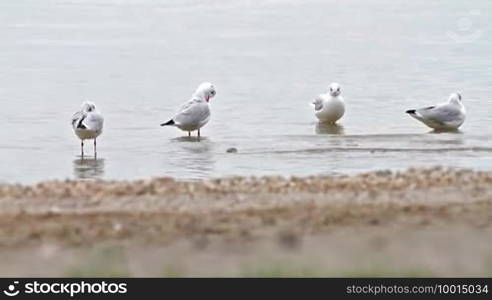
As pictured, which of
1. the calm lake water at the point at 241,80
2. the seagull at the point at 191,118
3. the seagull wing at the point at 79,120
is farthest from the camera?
the seagull at the point at 191,118

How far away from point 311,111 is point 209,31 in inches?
637

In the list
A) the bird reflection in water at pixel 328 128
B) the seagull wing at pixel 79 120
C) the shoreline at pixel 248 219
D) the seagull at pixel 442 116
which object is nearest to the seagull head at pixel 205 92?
the bird reflection in water at pixel 328 128

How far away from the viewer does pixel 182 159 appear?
16.3m

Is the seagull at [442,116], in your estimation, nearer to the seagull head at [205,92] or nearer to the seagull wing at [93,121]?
the seagull head at [205,92]

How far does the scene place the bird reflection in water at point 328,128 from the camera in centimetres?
1920

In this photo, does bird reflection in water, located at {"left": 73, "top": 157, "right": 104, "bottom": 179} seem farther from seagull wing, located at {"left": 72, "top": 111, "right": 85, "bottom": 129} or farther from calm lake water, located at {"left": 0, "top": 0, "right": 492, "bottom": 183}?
seagull wing, located at {"left": 72, "top": 111, "right": 85, "bottom": 129}

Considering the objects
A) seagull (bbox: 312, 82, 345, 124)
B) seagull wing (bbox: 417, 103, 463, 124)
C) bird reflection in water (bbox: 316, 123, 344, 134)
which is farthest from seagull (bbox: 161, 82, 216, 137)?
seagull wing (bbox: 417, 103, 463, 124)

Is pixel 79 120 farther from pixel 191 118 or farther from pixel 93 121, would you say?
pixel 191 118

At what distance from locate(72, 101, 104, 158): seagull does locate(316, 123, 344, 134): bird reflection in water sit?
3.91 metres

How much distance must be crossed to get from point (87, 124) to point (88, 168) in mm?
1019

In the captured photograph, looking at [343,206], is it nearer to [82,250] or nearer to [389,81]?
[82,250]

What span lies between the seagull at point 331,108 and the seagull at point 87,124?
447 centimetres

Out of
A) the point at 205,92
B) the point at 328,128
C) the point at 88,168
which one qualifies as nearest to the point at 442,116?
the point at 328,128

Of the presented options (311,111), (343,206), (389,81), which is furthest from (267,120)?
(343,206)
